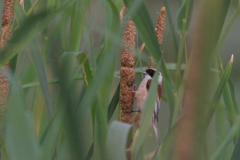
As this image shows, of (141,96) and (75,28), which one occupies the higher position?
(75,28)

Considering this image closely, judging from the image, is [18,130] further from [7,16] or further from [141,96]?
[141,96]

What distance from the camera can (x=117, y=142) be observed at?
0.32 m

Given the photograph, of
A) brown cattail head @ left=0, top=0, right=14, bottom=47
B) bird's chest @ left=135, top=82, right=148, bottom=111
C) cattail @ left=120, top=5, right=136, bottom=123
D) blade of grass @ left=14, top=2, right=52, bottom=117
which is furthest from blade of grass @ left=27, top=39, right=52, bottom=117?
bird's chest @ left=135, top=82, right=148, bottom=111

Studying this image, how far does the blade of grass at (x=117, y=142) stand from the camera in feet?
0.97

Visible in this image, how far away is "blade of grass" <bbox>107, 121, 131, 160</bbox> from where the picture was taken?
11.7 inches

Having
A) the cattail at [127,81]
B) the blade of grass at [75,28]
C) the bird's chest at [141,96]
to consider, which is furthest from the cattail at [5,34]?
the bird's chest at [141,96]

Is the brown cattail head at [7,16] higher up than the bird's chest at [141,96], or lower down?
higher up

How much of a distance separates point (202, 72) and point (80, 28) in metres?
0.51

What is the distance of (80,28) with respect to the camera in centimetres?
67

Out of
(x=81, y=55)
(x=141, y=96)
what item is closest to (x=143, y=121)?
(x=81, y=55)

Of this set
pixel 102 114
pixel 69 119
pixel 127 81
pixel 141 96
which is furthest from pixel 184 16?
pixel 141 96

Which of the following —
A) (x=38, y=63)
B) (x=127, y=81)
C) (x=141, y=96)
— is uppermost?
(x=38, y=63)

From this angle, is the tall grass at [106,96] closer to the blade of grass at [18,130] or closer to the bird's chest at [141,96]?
the blade of grass at [18,130]

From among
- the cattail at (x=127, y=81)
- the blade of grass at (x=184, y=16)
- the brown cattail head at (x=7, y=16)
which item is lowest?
the cattail at (x=127, y=81)
